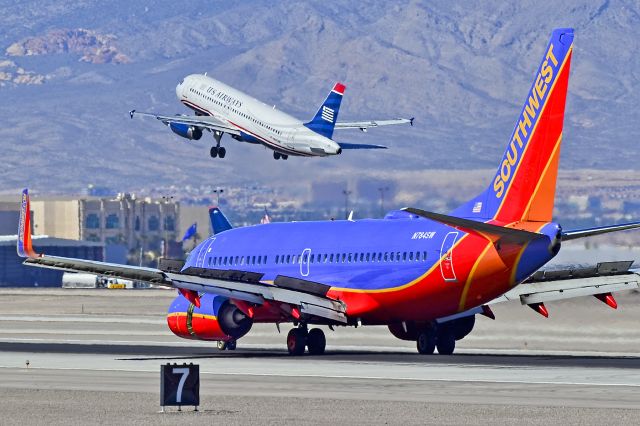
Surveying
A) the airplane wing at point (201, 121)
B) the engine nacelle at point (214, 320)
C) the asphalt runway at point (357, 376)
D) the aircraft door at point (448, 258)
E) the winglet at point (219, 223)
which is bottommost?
the asphalt runway at point (357, 376)

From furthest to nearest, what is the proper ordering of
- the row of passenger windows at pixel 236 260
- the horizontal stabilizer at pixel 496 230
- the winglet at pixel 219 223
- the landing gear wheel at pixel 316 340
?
the winglet at pixel 219 223, the row of passenger windows at pixel 236 260, the landing gear wheel at pixel 316 340, the horizontal stabilizer at pixel 496 230

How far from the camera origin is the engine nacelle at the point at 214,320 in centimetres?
6019

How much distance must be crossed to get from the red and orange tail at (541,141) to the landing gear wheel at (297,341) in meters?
9.38

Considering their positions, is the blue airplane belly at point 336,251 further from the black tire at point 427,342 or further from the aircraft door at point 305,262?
the black tire at point 427,342

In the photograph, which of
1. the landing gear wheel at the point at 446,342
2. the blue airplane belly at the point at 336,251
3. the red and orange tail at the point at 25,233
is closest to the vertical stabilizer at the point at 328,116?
the blue airplane belly at the point at 336,251

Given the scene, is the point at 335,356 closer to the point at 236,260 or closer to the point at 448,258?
the point at 448,258

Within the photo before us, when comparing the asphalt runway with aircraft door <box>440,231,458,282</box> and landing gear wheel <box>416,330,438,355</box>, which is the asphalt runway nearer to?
landing gear wheel <box>416,330,438,355</box>

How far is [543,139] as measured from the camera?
176ft

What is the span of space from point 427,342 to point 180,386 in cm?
2155

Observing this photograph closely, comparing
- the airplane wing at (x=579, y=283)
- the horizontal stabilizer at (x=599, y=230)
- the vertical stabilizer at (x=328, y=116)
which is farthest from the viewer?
the vertical stabilizer at (x=328, y=116)

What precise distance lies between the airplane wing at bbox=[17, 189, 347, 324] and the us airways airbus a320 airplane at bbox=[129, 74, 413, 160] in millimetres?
60686

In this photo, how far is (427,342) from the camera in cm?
6050

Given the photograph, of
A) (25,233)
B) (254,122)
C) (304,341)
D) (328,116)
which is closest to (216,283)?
(304,341)

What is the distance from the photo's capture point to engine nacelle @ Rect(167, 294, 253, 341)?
60188mm
